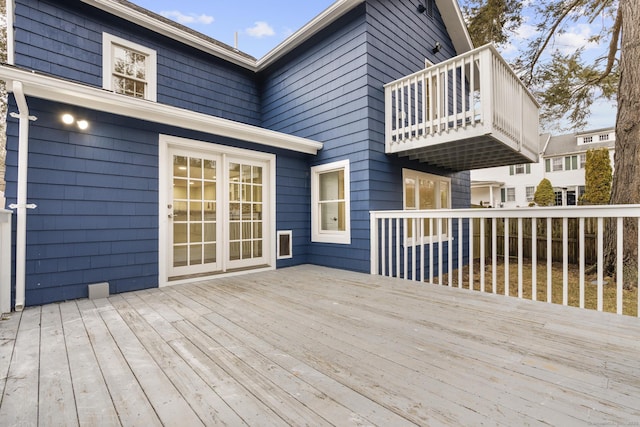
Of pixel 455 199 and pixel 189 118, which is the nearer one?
pixel 189 118

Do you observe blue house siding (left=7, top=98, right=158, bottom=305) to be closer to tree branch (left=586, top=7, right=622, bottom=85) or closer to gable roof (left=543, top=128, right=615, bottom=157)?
tree branch (left=586, top=7, right=622, bottom=85)

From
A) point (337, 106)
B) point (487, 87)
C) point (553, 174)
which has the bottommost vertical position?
point (487, 87)

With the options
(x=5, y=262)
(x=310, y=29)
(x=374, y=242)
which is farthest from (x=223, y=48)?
(x=5, y=262)

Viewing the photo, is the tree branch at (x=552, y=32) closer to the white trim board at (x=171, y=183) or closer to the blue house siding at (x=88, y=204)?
the white trim board at (x=171, y=183)

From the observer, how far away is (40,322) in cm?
245

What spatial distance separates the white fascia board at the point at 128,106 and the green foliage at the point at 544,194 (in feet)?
53.3

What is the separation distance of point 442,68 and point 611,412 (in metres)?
4.02

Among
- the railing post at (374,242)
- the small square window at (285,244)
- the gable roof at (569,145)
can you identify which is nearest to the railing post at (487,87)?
the railing post at (374,242)

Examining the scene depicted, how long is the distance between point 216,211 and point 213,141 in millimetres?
1037

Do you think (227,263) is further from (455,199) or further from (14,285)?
(455,199)

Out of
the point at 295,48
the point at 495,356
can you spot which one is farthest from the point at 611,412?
the point at 295,48

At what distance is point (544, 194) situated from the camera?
15438mm

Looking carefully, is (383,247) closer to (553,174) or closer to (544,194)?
(544,194)

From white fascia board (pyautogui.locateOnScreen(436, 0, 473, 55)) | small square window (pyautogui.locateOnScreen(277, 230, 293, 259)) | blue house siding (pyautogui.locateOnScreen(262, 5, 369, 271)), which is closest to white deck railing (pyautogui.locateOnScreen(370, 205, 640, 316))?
A: blue house siding (pyautogui.locateOnScreen(262, 5, 369, 271))
